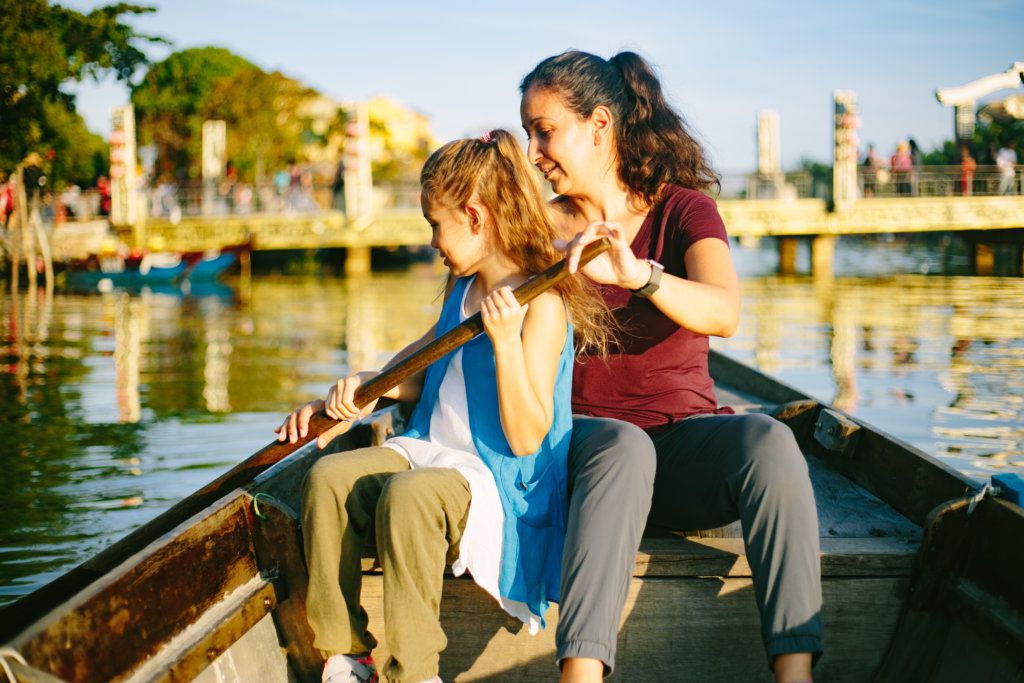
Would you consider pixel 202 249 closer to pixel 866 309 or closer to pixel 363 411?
pixel 866 309

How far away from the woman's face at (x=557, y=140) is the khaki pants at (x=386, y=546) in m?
0.90

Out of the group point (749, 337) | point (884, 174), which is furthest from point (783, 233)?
point (749, 337)

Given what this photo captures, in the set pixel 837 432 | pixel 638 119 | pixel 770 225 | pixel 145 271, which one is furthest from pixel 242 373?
pixel 770 225

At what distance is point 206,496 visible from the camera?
2.43m

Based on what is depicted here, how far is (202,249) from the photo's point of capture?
21688 millimetres

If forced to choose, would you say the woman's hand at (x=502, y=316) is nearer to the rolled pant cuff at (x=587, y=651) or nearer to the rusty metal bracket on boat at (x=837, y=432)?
the rolled pant cuff at (x=587, y=651)

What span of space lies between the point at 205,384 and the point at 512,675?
20.4ft

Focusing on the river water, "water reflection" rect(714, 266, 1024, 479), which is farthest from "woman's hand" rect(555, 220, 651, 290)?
"water reflection" rect(714, 266, 1024, 479)

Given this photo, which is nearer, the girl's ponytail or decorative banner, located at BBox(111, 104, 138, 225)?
the girl's ponytail

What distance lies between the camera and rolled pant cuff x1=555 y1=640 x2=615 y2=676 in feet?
6.19

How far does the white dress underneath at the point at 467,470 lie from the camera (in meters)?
2.08

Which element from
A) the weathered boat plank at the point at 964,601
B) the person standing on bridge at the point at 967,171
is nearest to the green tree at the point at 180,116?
the person standing on bridge at the point at 967,171

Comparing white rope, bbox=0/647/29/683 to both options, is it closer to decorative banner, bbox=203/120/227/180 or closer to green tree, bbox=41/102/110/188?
green tree, bbox=41/102/110/188

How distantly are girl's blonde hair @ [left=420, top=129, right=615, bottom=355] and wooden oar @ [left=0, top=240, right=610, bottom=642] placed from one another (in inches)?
6.5
